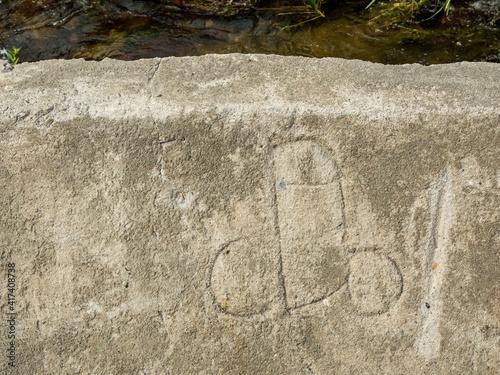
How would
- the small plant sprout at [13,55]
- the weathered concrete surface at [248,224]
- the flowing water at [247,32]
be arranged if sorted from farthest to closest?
the flowing water at [247,32] → the small plant sprout at [13,55] → the weathered concrete surface at [248,224]

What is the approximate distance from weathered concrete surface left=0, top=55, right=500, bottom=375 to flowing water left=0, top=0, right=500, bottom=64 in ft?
2.79

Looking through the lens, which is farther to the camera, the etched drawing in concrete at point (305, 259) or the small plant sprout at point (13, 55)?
the small plant sprout at point (13, 55)

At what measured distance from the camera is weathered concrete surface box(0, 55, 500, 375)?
4.85ft

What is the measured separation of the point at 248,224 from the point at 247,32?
1258 millimetres

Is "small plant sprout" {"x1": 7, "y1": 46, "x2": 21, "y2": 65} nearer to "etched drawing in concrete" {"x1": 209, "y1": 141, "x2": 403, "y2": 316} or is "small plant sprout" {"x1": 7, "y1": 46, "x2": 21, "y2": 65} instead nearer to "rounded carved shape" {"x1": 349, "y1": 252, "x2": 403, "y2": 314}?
"etched drawing in concrete" {"x1": 209, "y1": 141, "x2": 403, "y2": 316}

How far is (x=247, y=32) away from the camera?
94.6 inches

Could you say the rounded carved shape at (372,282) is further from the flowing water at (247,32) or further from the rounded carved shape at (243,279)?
the flowing water at (247,32)

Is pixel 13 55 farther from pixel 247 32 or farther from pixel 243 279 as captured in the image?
pixel 243 279

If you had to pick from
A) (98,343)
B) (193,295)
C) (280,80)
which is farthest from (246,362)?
(280,80)

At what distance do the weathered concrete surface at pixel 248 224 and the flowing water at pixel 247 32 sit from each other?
0.85 meters

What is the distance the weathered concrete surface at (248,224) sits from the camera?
58.2 inches

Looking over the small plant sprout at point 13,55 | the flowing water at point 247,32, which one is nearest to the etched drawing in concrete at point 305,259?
the flowing water at point 247,32

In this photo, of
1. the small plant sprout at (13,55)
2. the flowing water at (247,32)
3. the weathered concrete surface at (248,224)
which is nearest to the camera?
the weathered concrete surface at (248,224)

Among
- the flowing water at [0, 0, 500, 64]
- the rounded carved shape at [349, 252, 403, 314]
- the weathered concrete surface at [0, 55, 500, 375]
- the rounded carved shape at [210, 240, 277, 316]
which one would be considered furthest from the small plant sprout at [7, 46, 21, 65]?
the rounded carved shape at [349, 252, 403, 314]
